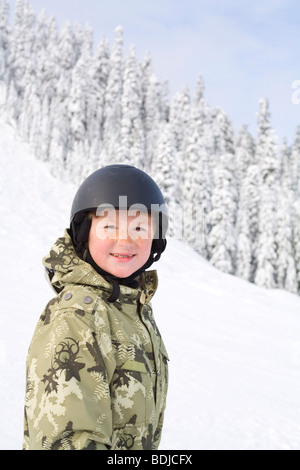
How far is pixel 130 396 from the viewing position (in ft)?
6.15

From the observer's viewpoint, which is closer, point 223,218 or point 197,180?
point 223,218

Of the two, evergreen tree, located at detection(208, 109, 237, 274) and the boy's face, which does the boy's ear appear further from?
evergreen tree, located at detection(208, 109, 237, 274)

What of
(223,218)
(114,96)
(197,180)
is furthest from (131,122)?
(223,218)

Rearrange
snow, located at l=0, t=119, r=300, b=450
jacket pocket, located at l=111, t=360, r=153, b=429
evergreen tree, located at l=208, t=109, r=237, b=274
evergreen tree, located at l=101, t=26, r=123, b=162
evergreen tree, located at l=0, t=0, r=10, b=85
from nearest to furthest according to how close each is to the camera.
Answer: jacket pocket, located at l=111, t=360, r=153, b=429 < snow, located at l=0, t=119, r=300, b=450 < evergreen tree, located at l=208, t=109, r=237, b=274 < evergreen tree, located at l=0, t=0, r=10, b=85 < evergreen tree, located at l=101, t=26, r=123, b=162

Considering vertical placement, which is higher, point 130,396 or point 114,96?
point 114,96

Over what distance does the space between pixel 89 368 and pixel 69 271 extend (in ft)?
1.70

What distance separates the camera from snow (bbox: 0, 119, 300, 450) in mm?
5883

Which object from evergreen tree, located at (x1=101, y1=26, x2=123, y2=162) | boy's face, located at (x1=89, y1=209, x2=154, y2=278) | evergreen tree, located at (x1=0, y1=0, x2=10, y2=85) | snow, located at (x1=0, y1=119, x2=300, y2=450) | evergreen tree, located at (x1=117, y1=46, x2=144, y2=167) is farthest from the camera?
evergreen tree, located at (x1=101, y1=26, x2=123, y2=162)

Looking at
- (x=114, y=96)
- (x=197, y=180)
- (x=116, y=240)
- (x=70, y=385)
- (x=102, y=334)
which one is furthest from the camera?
(x=114, y=96)

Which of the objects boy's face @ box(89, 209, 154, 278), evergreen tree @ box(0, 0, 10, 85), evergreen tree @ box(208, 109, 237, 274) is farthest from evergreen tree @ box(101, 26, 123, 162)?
boy's face @ box(89, 209, 154, 278)

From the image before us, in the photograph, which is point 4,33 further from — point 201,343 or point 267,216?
point 201,343
